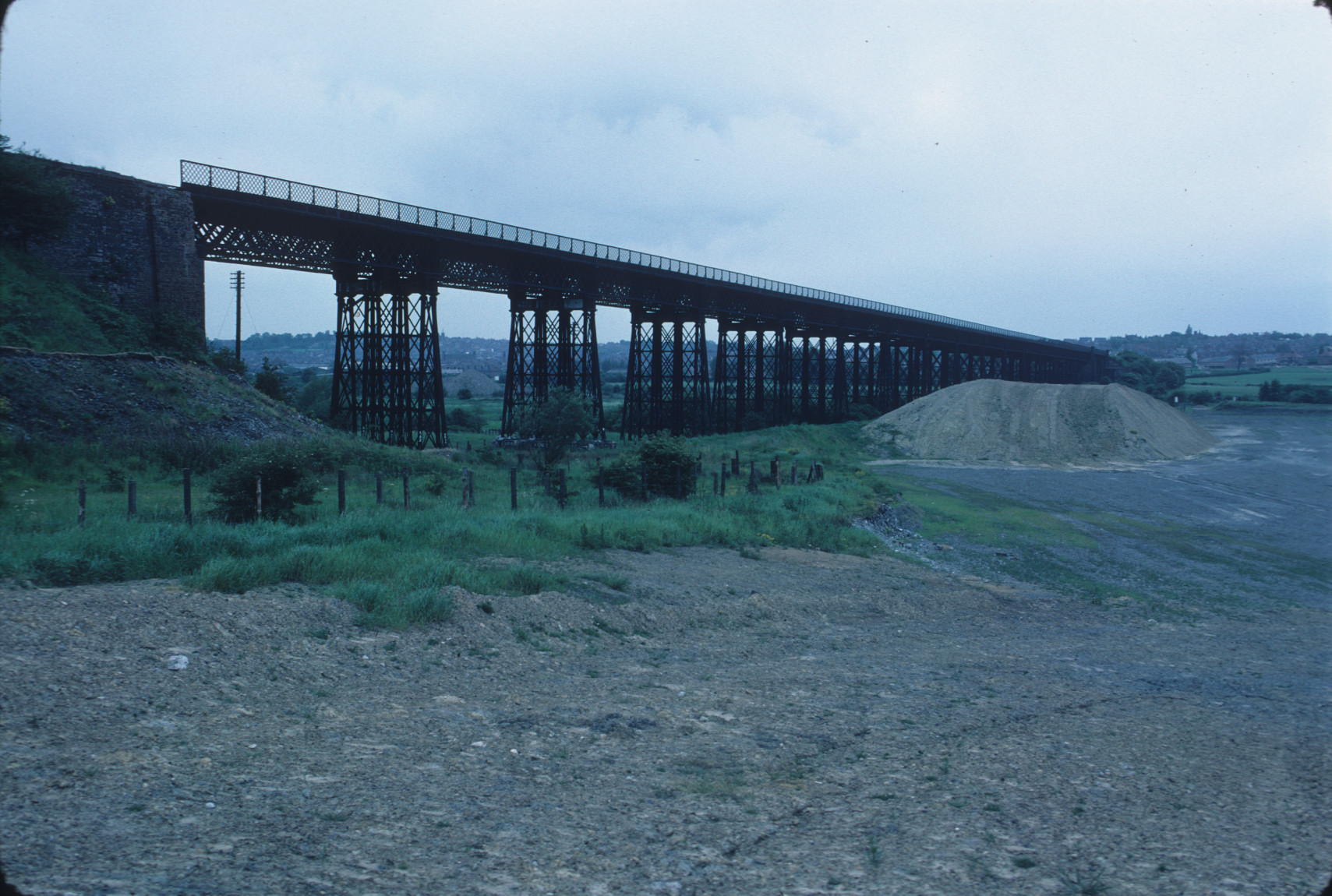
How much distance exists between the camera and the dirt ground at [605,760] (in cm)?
470

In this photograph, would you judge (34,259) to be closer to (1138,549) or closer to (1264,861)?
(1264,861)

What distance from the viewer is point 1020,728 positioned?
773 centimetres

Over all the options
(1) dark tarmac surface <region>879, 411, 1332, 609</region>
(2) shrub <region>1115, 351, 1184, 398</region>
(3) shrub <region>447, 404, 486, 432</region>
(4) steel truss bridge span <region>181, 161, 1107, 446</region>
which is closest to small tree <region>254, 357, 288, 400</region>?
(4) steel truss bridge span <region>181, 161, 1107, 446</region>

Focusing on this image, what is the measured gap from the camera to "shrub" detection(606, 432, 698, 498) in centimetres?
2341

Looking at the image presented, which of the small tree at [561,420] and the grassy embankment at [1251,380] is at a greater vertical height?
the grassy embankment at [1251,380]

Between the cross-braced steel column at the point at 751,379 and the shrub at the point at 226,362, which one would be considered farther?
the cross-braced steel column at the point at 751,379

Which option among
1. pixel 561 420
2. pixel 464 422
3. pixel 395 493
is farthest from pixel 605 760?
pixel 464 422

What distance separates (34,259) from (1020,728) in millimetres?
28137

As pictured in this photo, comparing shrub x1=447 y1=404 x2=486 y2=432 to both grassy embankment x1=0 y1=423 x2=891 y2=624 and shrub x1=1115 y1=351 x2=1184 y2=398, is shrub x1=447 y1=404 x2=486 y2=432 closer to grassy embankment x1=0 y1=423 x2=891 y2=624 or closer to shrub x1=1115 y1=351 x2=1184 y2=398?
grassy embankment x1=0 y1=423 x2=891 y2=624

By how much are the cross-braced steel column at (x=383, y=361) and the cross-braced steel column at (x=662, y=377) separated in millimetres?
14923

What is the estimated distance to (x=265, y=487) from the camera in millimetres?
14852

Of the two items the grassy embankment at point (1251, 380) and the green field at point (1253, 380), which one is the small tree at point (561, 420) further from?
the green field at point (1253, 380)

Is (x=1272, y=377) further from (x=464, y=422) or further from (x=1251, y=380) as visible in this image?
(x=464, y=422)

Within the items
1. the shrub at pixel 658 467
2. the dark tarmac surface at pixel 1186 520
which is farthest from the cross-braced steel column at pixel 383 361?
the dark tarmac surface at pixel 1186 520
